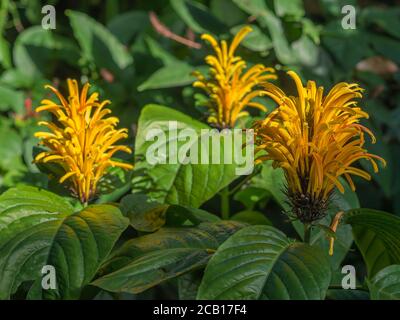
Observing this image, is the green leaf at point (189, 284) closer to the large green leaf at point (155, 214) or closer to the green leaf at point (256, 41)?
the large green leaf at point (155, 214)

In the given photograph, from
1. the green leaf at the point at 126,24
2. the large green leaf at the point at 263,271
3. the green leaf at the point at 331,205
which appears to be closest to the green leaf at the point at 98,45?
the green leaf at the point at 126,24

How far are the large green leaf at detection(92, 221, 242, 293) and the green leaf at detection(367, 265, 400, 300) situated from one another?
0.26 metres

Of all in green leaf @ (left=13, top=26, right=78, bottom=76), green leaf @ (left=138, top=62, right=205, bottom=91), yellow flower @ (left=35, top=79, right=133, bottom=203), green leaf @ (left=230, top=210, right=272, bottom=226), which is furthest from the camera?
green leaf @ (left=13, top=26, right=78, bottom=76)

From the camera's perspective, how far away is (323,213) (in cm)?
133

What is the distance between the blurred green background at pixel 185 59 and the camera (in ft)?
6.97

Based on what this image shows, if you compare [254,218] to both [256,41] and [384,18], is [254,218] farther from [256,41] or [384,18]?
[384,18]

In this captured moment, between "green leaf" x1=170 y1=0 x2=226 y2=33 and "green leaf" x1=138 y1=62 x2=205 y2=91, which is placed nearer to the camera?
"green leaf" x1=138 y1=62 x2=205 y2=91

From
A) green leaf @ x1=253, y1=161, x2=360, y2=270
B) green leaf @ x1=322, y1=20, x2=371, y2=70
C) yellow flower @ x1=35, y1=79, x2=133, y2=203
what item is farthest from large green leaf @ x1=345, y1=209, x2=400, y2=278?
green leaf @ x1=322, y1=20, x2=371, y2=70

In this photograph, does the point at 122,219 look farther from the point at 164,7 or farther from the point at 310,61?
the point at 164,7

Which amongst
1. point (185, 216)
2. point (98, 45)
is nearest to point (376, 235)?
point (185, 216)

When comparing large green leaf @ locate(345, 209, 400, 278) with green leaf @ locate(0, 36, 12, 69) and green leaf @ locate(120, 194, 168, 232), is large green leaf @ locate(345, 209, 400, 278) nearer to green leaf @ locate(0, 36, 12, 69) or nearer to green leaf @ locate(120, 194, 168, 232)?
green leaf @ locate(120, 194, 168, 232)

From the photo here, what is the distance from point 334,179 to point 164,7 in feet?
5.38

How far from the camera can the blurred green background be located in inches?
83.6
